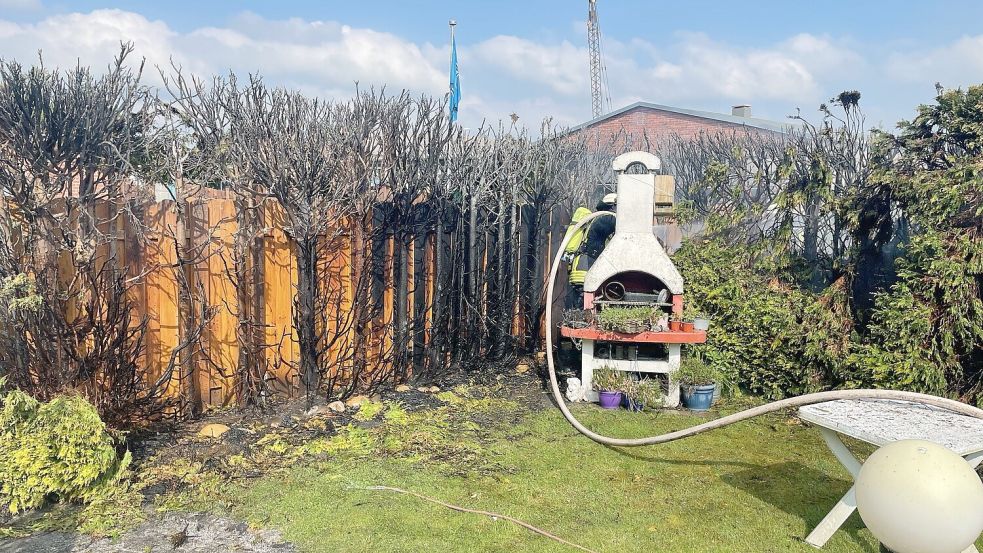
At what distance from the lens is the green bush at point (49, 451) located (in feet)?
12.1

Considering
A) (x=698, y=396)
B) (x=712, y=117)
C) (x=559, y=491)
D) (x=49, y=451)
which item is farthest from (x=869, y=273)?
(x=712, y=117)

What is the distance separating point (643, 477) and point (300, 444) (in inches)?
106

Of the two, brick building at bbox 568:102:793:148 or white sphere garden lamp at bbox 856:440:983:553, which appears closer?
white sphere garden lamp at bbox 856:440:983:553

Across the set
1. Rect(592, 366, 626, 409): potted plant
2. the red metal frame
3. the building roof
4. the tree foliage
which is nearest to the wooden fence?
the red metal frame

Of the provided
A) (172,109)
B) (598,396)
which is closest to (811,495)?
(598,396)

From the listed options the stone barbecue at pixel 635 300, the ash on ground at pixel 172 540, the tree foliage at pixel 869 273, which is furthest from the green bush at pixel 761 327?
the ash on ground at pixel 172 540

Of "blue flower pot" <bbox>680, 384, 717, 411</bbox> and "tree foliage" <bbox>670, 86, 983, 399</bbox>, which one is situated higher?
"tree foliage" <bbox>670, 86, 983, 399</bbox>

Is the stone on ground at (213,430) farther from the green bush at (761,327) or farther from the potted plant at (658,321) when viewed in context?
the green bush at (761,327)

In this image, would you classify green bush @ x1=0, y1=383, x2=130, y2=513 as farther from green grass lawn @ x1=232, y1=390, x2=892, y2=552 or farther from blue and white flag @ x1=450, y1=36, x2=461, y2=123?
blue and white flag @ x1=450, y1=36, x2=461, y2=123

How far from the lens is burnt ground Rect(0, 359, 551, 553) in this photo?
3.55 metres

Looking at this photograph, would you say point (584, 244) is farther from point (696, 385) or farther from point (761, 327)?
point (696, 385)

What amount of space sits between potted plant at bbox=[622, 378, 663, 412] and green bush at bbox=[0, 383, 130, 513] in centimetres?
467

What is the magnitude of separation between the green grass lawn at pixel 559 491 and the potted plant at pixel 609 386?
0.62 meters

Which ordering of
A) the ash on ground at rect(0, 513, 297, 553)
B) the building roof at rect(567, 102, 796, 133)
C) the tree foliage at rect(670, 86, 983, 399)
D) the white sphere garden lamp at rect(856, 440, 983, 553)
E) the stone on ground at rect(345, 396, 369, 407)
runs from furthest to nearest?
the building roof at rect(567, 102, 796, 133), the stone on ground at rect(345, 396, 369, 407), the tree foliage at rect(670, 86, 983, 399), the ash on ground at rect(0, 513, 297, 553), the white sphere garden lamp at rect(856, 440, 983, 553)
